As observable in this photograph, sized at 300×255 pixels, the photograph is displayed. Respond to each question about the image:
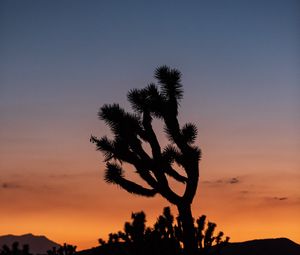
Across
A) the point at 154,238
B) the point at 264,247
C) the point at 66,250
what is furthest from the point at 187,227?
the point at 264,247

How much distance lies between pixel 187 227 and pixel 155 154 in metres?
1.83

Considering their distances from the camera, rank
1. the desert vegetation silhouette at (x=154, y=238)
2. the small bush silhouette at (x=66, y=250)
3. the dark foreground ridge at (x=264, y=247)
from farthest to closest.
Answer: the dark foreground ridge at (x=264, y=247)
the small bush silhouette at (x=66, y=250)
the desert vegetation silhouette at (x=154, y=238)

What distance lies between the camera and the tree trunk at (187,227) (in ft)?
40.6

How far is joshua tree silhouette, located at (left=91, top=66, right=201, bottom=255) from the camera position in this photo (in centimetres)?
1241

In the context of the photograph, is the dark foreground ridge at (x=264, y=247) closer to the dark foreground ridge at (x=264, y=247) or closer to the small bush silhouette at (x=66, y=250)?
the dark foreground ridge at (x=264, y=247)

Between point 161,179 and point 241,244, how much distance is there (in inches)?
2350

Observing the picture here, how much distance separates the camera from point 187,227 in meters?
12.4

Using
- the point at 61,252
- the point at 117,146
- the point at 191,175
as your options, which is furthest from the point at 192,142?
the point at 61,252

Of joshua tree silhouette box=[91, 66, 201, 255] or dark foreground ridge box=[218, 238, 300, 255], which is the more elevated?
dark foreground ridge box=[218, 238, 300, 255]

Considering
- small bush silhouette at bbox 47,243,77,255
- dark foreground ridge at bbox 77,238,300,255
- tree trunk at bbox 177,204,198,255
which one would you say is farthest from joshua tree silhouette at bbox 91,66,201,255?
dark foreground ridge at bbox 77,238,300,255

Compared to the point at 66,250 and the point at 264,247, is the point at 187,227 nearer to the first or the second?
the point at 66,250

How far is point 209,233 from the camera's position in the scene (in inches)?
506

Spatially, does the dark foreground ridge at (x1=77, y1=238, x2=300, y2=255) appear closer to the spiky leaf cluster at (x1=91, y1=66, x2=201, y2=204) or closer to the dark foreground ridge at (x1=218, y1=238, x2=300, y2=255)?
the dark foreground ridge at (x1=218, y1=238, x2=300, y2=255)

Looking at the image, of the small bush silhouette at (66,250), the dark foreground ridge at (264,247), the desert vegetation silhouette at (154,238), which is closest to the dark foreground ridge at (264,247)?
the dark foreground ridge at (264,247)
